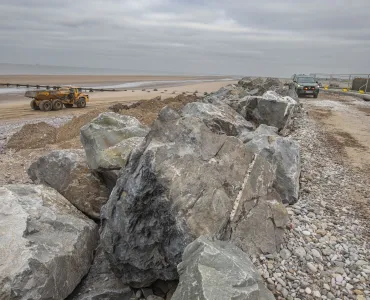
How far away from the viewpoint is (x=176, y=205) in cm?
448

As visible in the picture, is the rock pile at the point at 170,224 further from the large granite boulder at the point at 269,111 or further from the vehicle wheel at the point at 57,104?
the vehicle wheel at the point at 57,104

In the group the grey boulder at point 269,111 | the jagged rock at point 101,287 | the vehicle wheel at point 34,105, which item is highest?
the grey boulder at point 269,111

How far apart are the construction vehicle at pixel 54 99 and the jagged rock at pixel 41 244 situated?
18.4 m

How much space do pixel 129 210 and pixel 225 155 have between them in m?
1.69

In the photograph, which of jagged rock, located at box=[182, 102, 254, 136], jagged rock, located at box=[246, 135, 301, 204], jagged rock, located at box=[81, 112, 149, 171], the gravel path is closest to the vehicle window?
jagged rock, located at box=[182, 102, 254, 136]

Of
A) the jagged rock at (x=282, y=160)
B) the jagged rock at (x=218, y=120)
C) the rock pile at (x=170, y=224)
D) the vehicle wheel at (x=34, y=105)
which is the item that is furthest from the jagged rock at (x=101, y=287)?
the vehicle wheel at (x=34, y=105)

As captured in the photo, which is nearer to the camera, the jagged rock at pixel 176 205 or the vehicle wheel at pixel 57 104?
the jagged rock at pixel 176 205

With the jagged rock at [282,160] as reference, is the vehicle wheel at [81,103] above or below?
below

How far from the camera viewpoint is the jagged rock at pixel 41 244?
4.42 meters

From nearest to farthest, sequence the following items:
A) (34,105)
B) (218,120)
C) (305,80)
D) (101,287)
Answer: (101,287) < (218,120) < (34,105) < (305,80)

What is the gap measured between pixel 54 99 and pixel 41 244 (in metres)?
20.3

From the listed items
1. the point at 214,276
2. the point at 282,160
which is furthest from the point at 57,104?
the point at 214,276

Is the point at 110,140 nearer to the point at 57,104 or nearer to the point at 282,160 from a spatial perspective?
the point at 282,160

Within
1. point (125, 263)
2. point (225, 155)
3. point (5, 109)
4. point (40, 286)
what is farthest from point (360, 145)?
point (5, 109)
